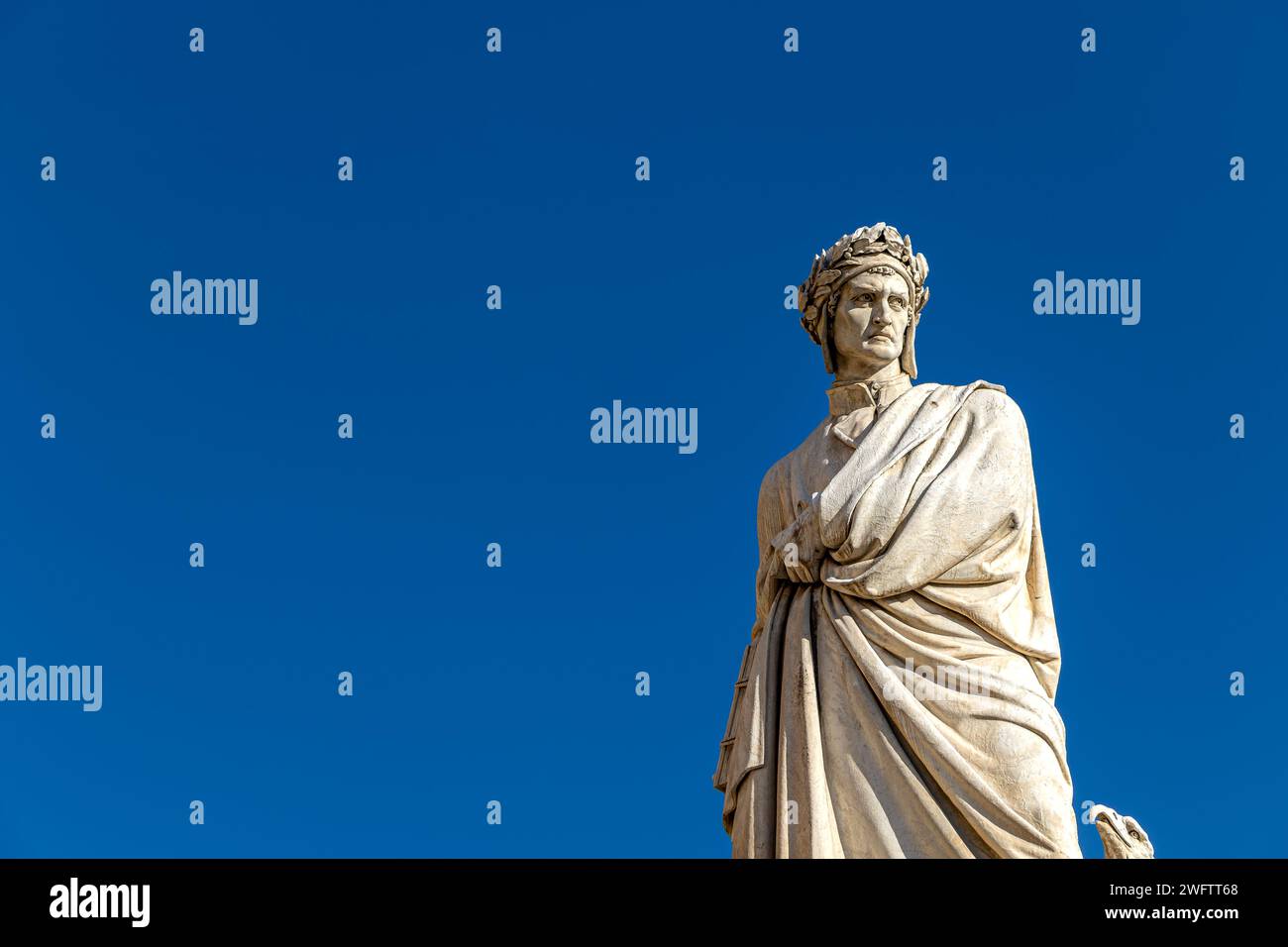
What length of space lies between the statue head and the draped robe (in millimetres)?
522

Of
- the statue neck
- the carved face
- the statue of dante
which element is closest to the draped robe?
the statue of dante

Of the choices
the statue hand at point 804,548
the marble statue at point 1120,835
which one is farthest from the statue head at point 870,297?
the marble statue at point 1120,835

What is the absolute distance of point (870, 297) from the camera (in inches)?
594

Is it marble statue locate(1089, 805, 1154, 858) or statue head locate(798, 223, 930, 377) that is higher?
statue head locate(798, 223, 930, 377)

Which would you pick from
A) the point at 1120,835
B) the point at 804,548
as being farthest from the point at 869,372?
the point at 1120,835

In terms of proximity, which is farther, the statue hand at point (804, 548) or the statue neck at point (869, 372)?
the statue neck at point (869, 372)

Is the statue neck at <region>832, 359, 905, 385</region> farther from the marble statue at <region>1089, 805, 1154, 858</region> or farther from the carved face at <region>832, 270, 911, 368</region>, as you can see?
the marble statue at <region>1089, 805, 1154, 858</region>

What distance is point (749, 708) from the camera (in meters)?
14.2

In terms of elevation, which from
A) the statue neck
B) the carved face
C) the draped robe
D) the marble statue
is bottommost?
the marble statue

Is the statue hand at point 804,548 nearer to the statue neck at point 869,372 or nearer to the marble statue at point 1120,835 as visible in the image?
the statue neck at point 869,372

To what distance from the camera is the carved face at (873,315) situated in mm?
15062

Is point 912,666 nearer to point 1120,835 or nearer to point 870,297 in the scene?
point 1120,835

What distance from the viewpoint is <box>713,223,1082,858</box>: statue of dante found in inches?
526
